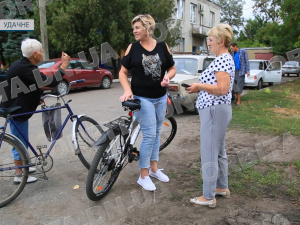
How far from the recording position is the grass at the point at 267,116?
600 centimetres

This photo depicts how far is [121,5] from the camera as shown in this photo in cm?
1645

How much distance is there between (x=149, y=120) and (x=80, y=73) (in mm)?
10216

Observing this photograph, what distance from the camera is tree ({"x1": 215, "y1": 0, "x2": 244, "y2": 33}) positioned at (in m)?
53.7

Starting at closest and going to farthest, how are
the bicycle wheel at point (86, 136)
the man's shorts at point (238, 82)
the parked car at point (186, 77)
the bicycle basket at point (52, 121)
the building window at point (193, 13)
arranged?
1. the bicycle basket at point (52, 121)
2. the bicycle wheel at point (86, 136)
3. the parked car at point (186, 77)
4. the man's shorts at point (238, 82)
5. the building window at point (193, 13)

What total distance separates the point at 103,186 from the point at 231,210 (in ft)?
4.65

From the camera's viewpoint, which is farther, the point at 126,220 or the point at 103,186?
the point at 103,186

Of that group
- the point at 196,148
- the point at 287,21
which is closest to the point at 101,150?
the point at 196,148

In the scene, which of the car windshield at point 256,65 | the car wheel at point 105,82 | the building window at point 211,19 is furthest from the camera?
the building window at point 211,19

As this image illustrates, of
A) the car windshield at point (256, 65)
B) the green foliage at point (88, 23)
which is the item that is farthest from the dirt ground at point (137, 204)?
the green foliage at point (88, 23)

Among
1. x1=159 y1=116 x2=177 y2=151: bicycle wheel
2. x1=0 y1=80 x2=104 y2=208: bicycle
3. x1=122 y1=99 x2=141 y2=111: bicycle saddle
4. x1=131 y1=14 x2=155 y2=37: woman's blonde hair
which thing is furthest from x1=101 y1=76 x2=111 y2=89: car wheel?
x1=122 y1=99 x2=141 y2=111: bicycle saddle

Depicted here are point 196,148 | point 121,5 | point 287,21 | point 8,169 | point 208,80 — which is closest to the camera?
point 208,80

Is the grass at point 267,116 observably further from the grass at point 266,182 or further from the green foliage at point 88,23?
the green foliage at point 88,23

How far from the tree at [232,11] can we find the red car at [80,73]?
147 feet

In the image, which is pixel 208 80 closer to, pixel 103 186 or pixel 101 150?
pixel 101 150
